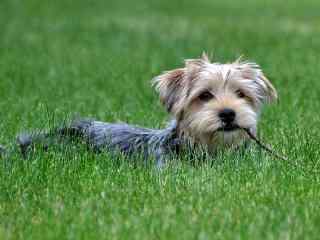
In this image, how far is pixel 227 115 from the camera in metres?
8.17

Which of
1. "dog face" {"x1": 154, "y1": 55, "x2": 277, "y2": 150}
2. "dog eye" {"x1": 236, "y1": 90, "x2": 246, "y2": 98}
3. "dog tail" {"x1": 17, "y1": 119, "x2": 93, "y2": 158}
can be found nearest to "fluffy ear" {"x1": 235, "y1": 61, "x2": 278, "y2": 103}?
"dog face" {"x1": 154, "y1": 55, "x2": 277, "y2": 150}

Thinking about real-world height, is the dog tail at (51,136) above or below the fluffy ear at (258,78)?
below

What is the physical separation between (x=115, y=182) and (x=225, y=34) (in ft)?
52.7

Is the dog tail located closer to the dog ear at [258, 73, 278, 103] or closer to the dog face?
the dog face

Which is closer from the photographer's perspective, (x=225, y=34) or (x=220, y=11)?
(x=225, y=34)

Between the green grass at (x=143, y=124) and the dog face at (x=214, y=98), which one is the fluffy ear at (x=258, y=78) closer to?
the dog face at (x=214, y=98)

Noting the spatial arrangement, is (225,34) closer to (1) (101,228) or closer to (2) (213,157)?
(2) (213,157)

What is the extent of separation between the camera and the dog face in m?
8.23

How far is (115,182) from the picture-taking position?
7.57m

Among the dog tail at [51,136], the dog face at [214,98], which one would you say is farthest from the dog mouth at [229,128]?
the dog tail at [51,136]

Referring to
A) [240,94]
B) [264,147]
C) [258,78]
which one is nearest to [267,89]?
[258,78]

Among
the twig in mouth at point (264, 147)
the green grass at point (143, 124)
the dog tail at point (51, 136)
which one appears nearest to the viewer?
the green grass at point (143, 124)

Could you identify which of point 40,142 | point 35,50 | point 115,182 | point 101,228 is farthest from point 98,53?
point 101,228

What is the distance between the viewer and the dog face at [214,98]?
8.23 metres
